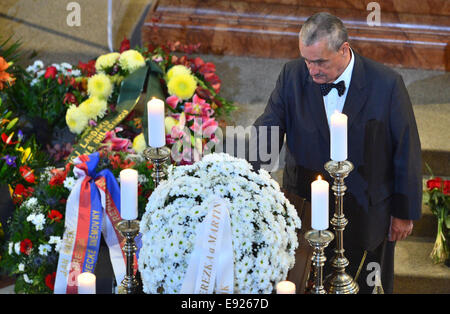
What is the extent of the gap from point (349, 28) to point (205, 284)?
322 centimetres

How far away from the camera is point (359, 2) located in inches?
192

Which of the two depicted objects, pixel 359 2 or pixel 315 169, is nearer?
pixel 315 169

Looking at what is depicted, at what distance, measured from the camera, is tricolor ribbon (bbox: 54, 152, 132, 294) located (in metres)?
2.82

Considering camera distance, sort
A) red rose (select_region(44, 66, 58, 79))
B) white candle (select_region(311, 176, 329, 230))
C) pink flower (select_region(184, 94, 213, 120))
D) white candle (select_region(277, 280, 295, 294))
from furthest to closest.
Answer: red rose (select_region(44, 66, 58, 79))
pink flower (select_region(184, 94, 213, 120))
white candle (select_region(311, 176, 329, 230))
white candle (select_region(277, 280, 295, 294))

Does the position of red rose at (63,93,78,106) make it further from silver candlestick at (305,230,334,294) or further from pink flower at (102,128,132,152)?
silver candlestick at (305,230,334,294)

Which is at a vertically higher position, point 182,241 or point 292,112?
point 292,112

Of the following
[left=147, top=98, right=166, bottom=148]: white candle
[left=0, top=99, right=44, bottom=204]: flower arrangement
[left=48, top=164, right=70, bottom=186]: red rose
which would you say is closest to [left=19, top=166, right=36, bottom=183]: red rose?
[left=0, top=99, right=44, bottom=204]: flower arrangement

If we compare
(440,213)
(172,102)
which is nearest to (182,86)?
(172,102)

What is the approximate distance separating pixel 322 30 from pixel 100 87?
1555 millimetres

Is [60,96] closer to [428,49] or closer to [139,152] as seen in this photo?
[139,152]

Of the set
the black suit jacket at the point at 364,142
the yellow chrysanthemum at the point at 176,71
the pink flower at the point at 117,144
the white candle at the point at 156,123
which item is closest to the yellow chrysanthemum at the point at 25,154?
the pink flower at the point at 117,144

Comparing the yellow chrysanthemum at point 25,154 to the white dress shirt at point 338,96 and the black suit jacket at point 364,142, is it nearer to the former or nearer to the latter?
the black suit jacket at point 364,142

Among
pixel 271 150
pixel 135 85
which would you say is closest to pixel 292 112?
pixel 271 150

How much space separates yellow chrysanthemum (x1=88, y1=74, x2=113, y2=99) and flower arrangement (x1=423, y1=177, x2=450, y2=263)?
1756 mm
